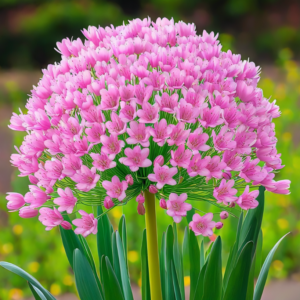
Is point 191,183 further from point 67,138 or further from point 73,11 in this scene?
point 73,11

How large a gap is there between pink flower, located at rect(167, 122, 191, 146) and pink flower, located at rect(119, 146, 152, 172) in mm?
75

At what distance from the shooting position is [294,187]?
3.42 meters

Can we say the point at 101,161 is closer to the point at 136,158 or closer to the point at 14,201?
the point at 136,158

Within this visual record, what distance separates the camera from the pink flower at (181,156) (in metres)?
1.10

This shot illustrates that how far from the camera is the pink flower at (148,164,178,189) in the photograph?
1.10 m

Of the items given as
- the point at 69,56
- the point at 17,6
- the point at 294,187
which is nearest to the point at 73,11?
the point at 17,6

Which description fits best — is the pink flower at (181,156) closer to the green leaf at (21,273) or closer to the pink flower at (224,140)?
the pink flower at (224,140)

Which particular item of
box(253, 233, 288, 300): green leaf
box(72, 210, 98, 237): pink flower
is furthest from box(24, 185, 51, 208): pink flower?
box(253, 233, 288, 300): green leaf

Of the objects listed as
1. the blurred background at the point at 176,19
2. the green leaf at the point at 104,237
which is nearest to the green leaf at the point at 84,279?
the green leaf at the point at 104,237

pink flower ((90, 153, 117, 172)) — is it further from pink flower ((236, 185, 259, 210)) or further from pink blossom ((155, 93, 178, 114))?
pink flower ((236, 185, 259, 210))

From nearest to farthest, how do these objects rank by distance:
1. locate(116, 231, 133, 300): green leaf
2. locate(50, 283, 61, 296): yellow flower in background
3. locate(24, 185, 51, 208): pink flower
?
locate(24, 185, 51, 208): pink flower < locate(116, 231, 133, 300): green leaf < locate(50, 283, 61, 296): yellow flower in background

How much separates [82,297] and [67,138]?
50 cm

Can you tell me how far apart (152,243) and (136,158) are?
1.14 ft

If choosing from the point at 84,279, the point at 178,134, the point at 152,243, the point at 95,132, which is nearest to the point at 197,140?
the point at 178,134
